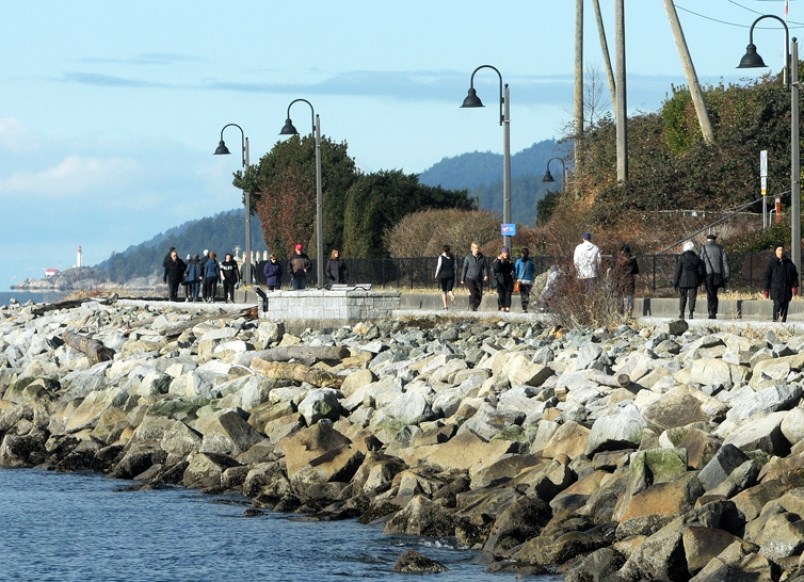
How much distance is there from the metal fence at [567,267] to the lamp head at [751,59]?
15.4 feet

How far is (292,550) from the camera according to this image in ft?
53.4

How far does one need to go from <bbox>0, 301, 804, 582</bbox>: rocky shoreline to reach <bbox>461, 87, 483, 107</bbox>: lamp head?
6700 mm

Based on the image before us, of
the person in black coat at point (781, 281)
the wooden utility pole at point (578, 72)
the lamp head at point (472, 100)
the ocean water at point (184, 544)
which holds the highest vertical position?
the wooden utility pole at point (578, 72)

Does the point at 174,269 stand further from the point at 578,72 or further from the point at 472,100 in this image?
the point at 578,72

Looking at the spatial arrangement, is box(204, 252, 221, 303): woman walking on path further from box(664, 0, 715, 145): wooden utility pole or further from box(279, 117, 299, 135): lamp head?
box(664, 0, 715, 145): wooden utility pole

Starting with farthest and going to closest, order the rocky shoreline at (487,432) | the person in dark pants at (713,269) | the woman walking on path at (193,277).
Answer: the woman walking on path at (193,277) < the person in dark pants at (713,269) < the rocky shoreline at (487,432)

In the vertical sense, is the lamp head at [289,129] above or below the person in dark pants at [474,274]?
above

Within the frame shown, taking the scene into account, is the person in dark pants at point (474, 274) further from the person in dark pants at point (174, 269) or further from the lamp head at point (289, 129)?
the person in dark pants at point (174, 269)

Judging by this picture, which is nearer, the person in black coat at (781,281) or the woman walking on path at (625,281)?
the person in black coat at (781,281)

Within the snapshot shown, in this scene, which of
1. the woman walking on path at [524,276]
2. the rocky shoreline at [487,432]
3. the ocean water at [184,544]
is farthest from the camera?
the woman walking on path at [524,276]

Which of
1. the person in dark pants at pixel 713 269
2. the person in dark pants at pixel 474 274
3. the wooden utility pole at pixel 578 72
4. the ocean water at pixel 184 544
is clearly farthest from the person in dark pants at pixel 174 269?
the ocean water at pixel 184 544

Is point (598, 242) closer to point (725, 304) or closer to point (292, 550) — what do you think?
point (725, 304)

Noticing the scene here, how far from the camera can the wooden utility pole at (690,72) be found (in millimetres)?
43719

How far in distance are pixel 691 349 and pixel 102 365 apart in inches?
491
